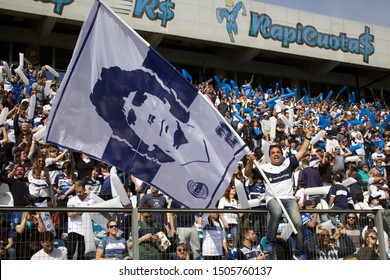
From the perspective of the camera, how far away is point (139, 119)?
22.8ft

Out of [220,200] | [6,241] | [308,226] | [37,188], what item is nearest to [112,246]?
[6,241]

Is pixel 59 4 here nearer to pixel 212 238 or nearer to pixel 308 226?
pixel 308 226

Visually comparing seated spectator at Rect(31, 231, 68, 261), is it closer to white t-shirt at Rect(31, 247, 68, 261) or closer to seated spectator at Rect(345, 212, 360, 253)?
white t-shirt at Rect(31, 247, 68, 261)

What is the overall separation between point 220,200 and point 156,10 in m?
16.8

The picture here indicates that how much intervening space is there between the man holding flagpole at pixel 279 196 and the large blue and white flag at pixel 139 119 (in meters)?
0.62

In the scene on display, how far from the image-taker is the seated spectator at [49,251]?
627 centimetres

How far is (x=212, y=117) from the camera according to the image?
7270 mm

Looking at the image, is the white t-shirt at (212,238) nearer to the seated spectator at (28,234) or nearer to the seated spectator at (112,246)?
the seated spectator at (112,246)

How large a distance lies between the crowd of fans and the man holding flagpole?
0.13m

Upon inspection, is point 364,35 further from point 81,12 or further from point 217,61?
point 81,12

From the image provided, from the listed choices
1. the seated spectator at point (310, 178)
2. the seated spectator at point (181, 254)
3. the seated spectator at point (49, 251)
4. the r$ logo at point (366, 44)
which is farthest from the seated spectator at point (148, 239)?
the r$ logo at point (366, 44)

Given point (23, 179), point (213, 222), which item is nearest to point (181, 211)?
point (213, 222)

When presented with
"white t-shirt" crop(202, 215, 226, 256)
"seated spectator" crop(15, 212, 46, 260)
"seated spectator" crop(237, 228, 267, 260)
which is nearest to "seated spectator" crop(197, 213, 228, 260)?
"white t-shirt" crop(202, 215, 226, 256)
